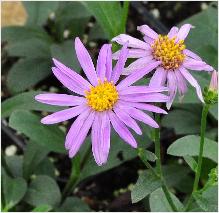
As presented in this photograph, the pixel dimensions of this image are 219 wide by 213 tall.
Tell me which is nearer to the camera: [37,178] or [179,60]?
[179,60]

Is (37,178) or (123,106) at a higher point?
(123,106)

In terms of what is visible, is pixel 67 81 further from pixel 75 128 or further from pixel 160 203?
pixel 160 203

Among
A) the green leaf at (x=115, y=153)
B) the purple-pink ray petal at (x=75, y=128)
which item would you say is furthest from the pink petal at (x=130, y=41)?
the green leaf at (x=115, y=153)

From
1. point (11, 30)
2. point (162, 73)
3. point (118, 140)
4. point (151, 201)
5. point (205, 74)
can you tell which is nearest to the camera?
point (162, 73)

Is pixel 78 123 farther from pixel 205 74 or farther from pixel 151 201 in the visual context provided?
pixel 205 74

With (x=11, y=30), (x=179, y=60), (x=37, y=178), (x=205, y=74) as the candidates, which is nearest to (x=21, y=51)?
(x=11, y=30)

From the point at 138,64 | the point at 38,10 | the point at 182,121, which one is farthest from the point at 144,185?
the point at 38,10

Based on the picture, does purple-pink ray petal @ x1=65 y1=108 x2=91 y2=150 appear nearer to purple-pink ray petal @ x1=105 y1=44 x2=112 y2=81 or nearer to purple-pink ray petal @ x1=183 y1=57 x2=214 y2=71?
purple-pink ray petal @ x1=105 y1=44 x2=112 y2=81
